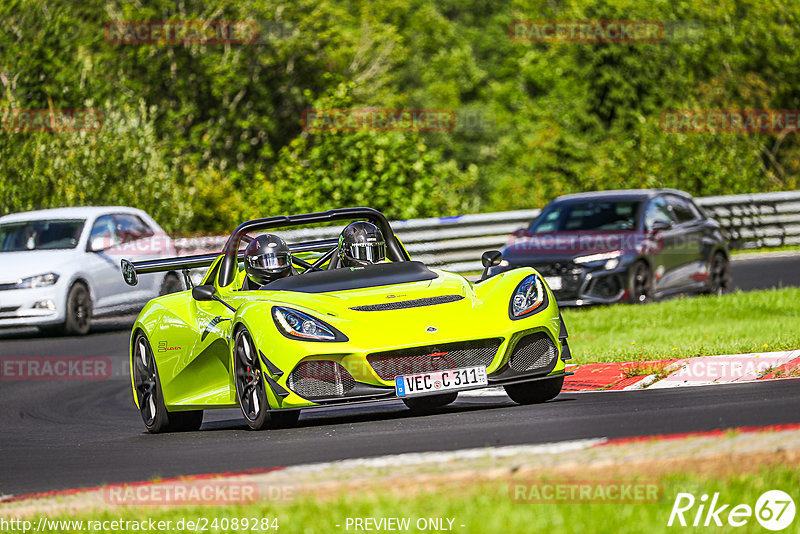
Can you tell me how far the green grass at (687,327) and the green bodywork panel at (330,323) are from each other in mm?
2977

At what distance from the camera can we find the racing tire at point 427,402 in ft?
35.8

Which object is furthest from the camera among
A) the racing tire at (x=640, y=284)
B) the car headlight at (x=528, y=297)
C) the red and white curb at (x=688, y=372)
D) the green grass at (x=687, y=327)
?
the racing tire at (x=640, y=284)

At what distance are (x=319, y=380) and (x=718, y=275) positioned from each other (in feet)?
40.0

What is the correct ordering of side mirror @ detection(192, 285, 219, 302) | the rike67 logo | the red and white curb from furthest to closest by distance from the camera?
the red and white curb → side mirror @ detection(192, 285, 219, 302) → the rike67 logo

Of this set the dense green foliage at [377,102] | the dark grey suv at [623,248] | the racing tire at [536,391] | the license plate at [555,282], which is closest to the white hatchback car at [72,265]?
the dark grey suv at [623,248]

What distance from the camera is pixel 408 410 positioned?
11.1 m

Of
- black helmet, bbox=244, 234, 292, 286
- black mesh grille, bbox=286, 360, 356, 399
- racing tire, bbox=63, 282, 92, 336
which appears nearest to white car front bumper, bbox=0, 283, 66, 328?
racing tire, bbox=63, 282, 92, 336

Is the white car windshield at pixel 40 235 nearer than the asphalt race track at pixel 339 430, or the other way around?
the asphalt race track at pixel 339 430

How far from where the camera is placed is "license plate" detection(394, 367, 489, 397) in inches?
361

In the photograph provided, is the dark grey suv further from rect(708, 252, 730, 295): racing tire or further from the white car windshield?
the white car windshield

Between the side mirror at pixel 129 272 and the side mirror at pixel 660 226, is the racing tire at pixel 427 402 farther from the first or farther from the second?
the side mirror at pixel 660 226

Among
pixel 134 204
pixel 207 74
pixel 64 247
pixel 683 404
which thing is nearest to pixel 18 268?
pixel 64 247

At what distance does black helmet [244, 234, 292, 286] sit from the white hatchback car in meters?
Answer: 9.76

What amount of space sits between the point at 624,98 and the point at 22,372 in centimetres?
4335
